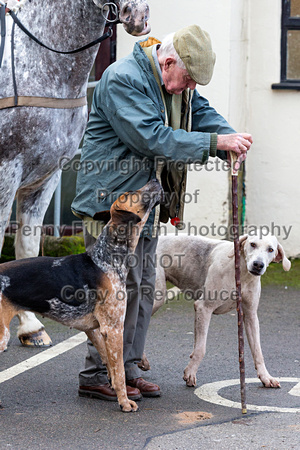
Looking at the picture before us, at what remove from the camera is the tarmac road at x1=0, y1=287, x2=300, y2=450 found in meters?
3.64

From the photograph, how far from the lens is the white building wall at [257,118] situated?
907 centimetres

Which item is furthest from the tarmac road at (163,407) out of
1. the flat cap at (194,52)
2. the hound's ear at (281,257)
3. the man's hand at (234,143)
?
the flat cap at (194,52)

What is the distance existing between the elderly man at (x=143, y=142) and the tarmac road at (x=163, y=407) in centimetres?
25

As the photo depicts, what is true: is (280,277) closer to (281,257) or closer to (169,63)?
(281,257)

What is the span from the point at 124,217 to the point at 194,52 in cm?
96

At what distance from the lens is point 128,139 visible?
13.3ft

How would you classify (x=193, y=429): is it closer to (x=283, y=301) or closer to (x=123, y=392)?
(x=123, y=392)

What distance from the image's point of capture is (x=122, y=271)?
4090 millimetres

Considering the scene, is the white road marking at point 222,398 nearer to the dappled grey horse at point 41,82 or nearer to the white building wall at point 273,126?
the dappled grey horse at point 41,82

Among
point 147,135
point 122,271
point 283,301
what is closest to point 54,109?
point 147,135

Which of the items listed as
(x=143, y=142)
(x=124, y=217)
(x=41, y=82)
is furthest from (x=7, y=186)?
(x=143, y=142)

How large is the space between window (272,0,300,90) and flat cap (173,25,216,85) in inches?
216

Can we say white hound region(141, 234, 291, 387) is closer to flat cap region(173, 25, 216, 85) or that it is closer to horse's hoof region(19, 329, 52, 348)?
horse's hoof region(19, 329, 52, 348)

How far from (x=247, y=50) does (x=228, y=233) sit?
2.33 m
